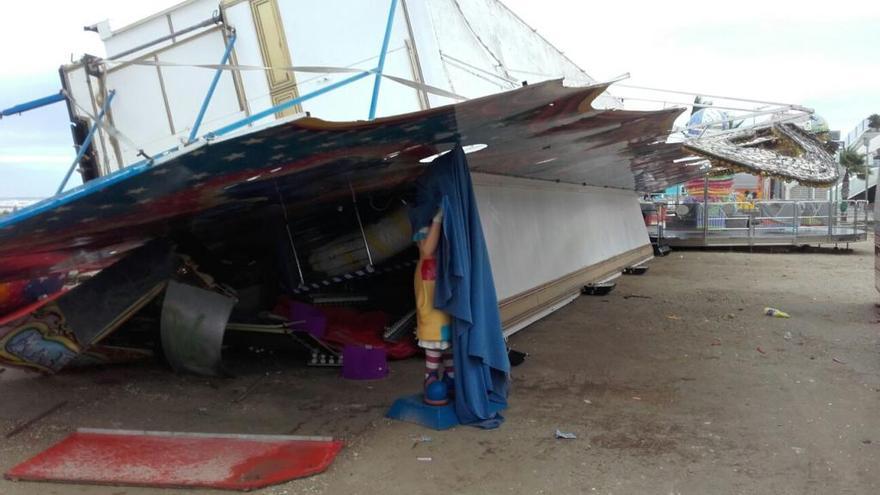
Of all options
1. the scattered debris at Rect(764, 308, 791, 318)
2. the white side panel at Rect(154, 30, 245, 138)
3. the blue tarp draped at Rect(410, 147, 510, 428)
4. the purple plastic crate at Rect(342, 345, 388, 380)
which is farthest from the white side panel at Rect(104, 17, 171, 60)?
the scattered debris at Rect(764, 308, 791, 318)

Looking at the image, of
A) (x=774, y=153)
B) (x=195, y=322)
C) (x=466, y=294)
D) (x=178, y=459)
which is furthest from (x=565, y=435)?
(x=774, y=153)

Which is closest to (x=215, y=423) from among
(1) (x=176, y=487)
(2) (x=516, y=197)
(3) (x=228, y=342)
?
(1) (x=176, y=487)

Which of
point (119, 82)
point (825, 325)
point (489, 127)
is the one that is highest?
point (119, 82)

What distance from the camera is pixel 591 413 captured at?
4727mm

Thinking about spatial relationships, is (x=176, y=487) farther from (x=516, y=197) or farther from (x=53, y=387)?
(x=516, y=197)

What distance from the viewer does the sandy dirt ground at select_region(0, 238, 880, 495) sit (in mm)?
3623

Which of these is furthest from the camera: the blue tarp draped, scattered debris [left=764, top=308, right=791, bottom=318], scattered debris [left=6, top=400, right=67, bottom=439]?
scattered debris [left=764, top=308, right=791, bottom=318]

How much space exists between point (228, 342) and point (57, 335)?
1532mm

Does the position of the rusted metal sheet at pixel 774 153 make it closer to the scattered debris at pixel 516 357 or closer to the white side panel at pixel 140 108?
the scattered debris at pixel 516 357

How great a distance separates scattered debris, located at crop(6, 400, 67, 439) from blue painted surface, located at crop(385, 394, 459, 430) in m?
2.71

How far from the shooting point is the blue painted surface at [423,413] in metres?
4.43

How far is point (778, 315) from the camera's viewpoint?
8.37 metres

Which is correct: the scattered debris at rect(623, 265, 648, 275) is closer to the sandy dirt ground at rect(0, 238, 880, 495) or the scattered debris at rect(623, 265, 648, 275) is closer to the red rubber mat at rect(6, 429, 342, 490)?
the sandy dirt ground at rect(0, 238, 880, 495)

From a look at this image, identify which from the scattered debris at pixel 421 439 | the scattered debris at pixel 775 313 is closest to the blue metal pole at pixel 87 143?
the scattered debris at pixel 421 439
